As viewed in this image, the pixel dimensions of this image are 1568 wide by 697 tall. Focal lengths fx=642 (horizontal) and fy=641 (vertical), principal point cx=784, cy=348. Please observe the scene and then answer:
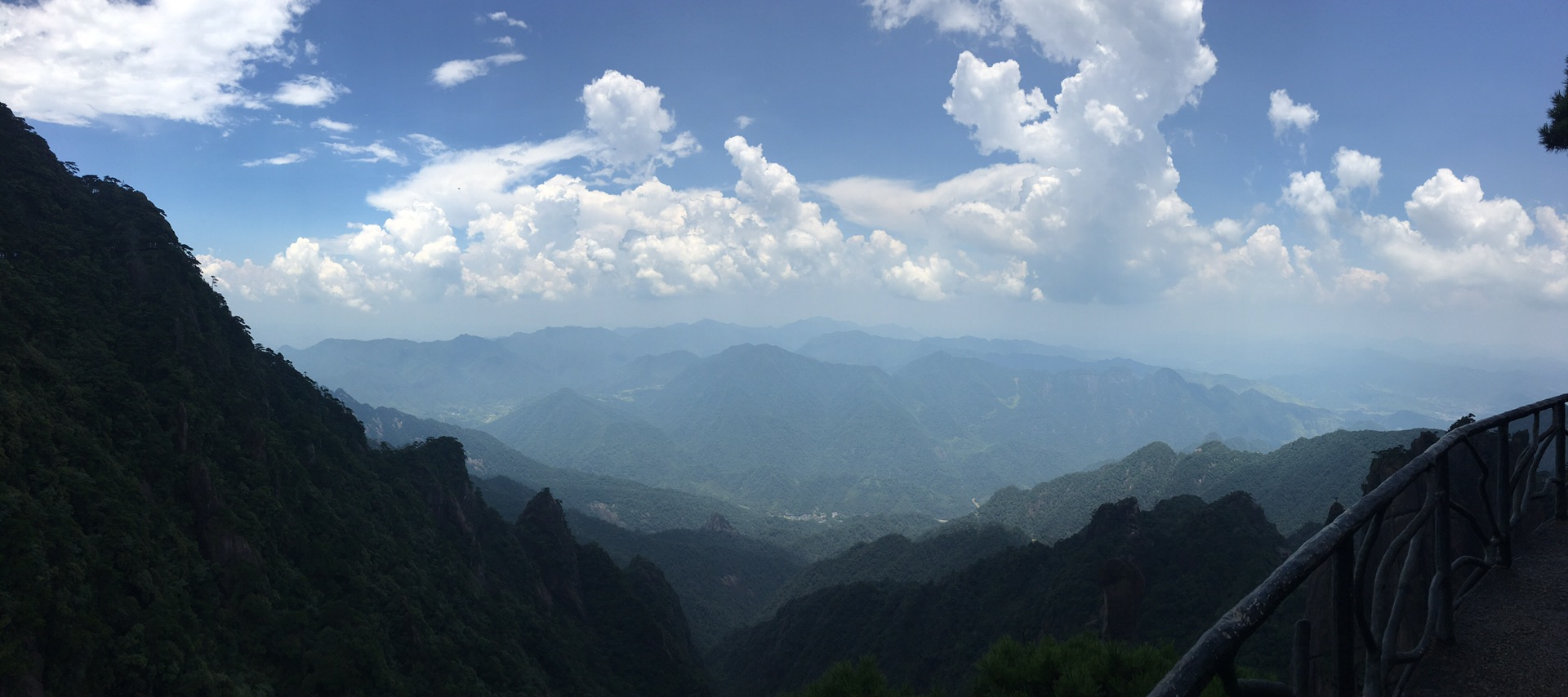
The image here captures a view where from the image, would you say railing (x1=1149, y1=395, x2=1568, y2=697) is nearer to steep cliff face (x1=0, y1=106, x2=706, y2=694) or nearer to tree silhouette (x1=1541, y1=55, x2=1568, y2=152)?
tree silhouette (x1=1541, y1=55, x2=1568, y2=152)

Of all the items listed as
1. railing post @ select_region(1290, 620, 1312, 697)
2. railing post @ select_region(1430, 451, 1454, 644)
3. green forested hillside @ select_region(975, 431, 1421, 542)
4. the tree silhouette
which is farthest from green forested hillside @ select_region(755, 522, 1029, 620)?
railing post @ select_region(1290, 620, 1312, 697)

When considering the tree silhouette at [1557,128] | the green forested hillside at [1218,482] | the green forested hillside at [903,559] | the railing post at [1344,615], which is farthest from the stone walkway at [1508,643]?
the green forested hillside at [903,559]

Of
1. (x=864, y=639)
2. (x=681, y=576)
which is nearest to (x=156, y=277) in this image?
(x=864, y=639)

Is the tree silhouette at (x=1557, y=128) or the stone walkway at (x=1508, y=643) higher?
the tree silhouette at (x=1557, y=128)

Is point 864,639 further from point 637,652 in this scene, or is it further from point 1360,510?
point 1360,510

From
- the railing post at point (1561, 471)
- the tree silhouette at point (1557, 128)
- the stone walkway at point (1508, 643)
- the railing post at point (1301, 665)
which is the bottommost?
the stone walkway at point (1508, 643)

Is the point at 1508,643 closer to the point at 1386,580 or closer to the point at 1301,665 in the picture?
the point at 1386,580

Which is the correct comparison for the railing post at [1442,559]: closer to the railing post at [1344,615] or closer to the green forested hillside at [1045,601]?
the railing post at [1344,615]
